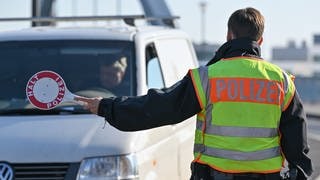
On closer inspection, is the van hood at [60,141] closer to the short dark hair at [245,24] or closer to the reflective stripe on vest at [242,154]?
the reflective stripe on vest at [242,154]

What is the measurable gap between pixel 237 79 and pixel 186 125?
2.61 meters

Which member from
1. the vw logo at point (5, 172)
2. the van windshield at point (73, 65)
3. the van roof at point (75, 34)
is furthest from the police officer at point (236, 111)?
the van roof at point (75, 34)

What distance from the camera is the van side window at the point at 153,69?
6.45m

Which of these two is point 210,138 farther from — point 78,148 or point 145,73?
point 145,73

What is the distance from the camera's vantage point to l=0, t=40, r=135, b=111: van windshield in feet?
20.7

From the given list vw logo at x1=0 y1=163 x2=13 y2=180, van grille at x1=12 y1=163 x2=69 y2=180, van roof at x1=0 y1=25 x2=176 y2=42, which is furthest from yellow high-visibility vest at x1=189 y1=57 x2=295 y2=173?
van roof at x1=0 y1=25 x2=176 y2=42

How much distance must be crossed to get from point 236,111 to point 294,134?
13.3 inches

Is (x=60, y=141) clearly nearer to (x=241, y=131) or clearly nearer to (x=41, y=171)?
(x=41, y=171)

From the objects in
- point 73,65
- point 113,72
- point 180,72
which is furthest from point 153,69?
point 180,72

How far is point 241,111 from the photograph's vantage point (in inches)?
167

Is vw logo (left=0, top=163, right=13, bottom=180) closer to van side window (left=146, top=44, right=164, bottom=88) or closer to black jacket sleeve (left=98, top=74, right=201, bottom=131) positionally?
black jacket sleeve (left=98, top=74, right=201, bottom=131)

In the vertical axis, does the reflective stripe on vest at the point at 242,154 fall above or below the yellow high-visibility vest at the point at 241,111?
below

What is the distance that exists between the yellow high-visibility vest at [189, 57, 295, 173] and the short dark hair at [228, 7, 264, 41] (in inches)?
5.6

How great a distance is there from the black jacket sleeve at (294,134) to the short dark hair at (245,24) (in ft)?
1.32
